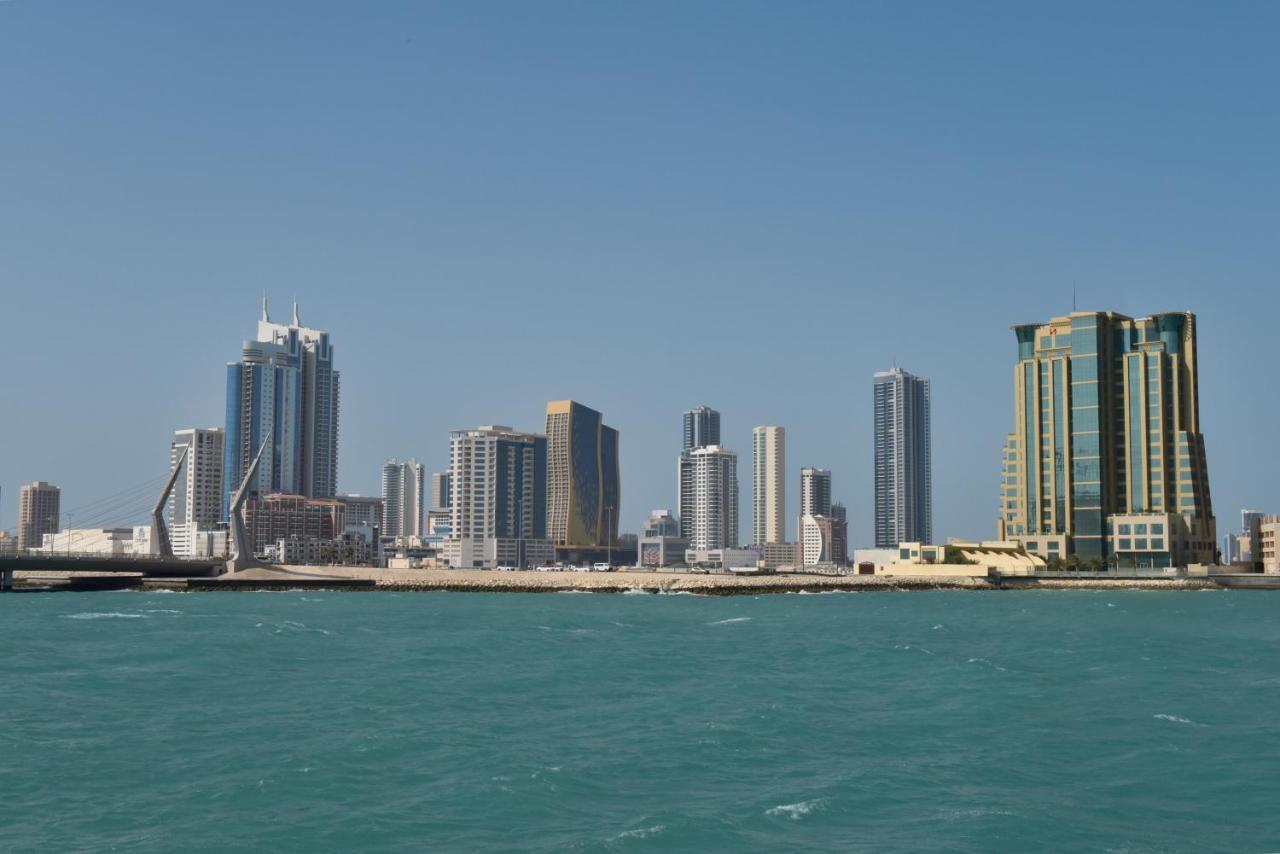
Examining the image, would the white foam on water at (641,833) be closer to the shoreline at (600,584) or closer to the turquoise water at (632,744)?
the turquoise water at (632,744)

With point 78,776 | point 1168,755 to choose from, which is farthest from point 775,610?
point 78,776

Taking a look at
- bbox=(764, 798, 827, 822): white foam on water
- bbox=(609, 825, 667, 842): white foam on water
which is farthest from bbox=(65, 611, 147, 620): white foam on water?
bbox=(609, 825, 667, 842): white foam on water

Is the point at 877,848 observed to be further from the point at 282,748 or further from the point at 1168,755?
the point at 282,748

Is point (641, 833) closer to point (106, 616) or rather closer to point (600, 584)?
point (106, 616)

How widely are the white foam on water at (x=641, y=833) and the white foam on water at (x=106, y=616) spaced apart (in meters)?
76.6

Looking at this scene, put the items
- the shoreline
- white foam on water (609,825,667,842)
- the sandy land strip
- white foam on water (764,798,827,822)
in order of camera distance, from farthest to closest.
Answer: the sandy land strip
the shoreline
white foam on water (764,798,827,822)
white foam on water (609,825,667,842)

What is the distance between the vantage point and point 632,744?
37.5 meters

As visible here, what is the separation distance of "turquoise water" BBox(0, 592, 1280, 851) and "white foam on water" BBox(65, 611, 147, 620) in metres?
23.7

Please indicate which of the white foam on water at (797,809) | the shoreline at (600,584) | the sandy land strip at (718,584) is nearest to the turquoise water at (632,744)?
the white foam on water at (797,809)

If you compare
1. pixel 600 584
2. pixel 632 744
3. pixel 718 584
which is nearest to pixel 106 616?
pixel 632 744

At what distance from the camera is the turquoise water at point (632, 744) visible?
28000 millimetres

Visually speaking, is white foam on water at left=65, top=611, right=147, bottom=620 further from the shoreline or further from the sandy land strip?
the sandy land strip

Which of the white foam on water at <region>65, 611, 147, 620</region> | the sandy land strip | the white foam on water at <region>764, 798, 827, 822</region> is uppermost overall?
the white foam on water at <region>764, 798, 827, 822</region>

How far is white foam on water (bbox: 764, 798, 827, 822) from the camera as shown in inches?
1155
